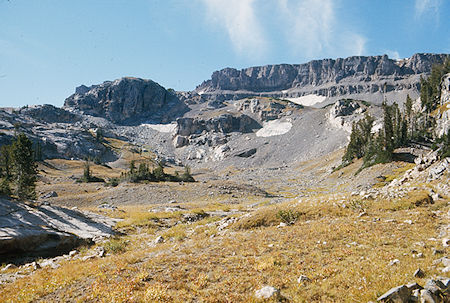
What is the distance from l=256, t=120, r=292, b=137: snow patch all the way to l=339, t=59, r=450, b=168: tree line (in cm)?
8967

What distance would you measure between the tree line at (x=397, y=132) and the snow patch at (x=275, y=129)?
294ft

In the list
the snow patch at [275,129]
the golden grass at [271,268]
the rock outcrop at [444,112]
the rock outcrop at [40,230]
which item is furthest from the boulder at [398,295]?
the snow patch at [275,129]

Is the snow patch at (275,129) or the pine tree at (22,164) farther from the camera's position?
the snow patch at (275,129)

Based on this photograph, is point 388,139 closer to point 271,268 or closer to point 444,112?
point 444,112

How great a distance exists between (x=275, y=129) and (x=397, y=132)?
120 metres

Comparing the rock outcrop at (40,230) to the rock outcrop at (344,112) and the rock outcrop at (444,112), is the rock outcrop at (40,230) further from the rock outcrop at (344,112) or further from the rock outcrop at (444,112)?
the rock outcrop at (344,112)

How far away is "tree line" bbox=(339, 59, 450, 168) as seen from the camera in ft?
195

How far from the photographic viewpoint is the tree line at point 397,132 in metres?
59.4

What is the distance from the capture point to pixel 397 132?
68.0 meters

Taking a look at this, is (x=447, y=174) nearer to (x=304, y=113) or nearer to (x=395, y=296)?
(x=395, y=296)

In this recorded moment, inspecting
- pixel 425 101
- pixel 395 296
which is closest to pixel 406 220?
pixel 395 296

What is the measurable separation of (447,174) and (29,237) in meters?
32.6

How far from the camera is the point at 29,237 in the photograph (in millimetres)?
14672

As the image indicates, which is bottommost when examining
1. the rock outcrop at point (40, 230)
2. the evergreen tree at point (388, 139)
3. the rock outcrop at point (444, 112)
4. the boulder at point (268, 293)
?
the rock outcrop at point (40, 230)
